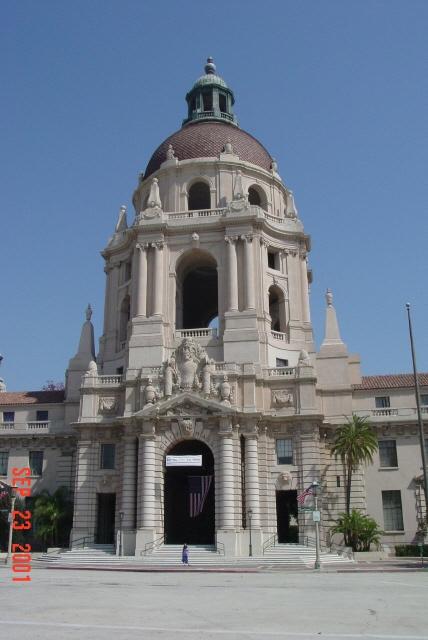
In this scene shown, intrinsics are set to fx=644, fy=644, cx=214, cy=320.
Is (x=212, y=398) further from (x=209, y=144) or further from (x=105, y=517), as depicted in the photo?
(x=209, y=144)

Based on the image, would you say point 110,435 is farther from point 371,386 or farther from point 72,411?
point 371,386

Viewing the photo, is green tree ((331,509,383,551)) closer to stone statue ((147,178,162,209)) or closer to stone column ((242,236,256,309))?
stone column ((242,236,256,309))

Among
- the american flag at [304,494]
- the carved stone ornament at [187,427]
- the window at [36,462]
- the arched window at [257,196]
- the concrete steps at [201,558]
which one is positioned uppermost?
the arched window at [257,196]

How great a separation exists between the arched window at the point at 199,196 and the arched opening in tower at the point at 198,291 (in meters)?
6.30

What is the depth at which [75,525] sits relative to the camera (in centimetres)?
4891

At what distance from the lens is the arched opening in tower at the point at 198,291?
60.0m

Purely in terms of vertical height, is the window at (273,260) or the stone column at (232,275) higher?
the window at (273,260)

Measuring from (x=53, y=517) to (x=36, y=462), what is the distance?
23.0ft

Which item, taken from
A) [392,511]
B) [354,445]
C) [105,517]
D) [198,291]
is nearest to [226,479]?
[354,445]

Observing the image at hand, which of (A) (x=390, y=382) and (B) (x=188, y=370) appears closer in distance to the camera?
(B) (x=188, y=370)

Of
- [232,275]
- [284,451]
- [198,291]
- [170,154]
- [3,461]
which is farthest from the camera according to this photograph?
[198,291]

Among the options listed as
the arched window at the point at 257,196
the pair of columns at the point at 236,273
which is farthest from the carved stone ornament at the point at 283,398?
the arched window at the point at 257,196

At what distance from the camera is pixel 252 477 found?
153 feet

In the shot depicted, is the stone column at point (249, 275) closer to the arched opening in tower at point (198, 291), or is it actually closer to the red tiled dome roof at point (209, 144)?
the arched opening in tower at point (198, 291)
